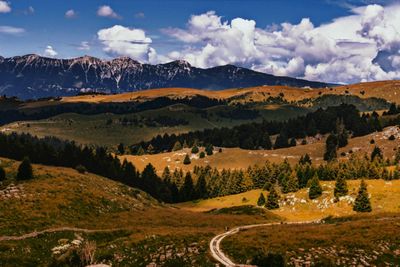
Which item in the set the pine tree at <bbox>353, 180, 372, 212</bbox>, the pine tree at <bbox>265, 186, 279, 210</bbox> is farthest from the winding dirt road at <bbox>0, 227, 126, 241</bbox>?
the pine tree at <bbox>353, 180, 372, 212</bbox>

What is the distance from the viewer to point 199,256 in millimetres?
50406

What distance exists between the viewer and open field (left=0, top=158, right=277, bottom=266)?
52312 mm

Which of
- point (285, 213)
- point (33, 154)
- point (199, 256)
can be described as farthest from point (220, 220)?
point (33, 154)

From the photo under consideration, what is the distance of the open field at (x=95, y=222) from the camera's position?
172 ft

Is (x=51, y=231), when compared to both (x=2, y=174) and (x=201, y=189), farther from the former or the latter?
(x=201, y=189)

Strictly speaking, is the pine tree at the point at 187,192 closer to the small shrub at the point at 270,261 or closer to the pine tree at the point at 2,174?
the pine tree at the point at 2,174

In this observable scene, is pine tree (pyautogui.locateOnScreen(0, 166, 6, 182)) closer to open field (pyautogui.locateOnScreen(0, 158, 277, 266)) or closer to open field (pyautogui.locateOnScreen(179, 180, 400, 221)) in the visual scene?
open field (pyautogui.locateOnScreen(0, 158, 277, 266))

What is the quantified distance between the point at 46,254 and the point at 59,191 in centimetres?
3046

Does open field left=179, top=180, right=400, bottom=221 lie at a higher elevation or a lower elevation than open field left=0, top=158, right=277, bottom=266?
lower

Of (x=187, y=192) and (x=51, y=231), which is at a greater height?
(x=51, y=231)

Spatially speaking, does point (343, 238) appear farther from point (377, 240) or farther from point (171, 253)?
point (171, 253)

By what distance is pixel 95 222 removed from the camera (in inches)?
2990

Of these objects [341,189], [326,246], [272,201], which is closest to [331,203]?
[341,189]

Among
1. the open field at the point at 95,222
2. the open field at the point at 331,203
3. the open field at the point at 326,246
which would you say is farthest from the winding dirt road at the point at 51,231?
the open field at the point at 331,203
